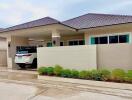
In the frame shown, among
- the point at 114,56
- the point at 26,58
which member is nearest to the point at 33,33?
the point at 26,58

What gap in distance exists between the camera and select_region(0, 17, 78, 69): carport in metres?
13.9

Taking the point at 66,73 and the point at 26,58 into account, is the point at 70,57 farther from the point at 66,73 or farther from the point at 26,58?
the point at 26,58

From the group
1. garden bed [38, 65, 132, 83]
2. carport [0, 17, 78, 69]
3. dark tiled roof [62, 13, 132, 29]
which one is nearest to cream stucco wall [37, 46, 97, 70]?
garden bed [38, 65, 132, 83]

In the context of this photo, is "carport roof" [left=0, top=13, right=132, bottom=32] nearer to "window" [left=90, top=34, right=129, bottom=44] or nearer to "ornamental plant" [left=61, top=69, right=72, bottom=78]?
"window" [left=90, top=34, right=129, bottom=44]

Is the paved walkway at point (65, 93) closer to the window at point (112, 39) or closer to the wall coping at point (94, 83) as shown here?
the wall coping at point (94, 83)

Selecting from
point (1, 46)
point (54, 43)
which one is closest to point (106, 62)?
point (54, 43)

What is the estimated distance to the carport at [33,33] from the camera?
1393cm

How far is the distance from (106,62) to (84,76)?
59.8 inches

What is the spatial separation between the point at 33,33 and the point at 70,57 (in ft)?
20.0

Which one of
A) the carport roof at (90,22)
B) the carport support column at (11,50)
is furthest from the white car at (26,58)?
the carport roof at (90,22)

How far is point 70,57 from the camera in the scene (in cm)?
1185

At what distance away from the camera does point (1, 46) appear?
26922 millimetres

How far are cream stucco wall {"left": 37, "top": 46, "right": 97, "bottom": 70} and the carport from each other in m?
1.58

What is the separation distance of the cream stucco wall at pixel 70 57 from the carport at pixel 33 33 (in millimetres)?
1583
